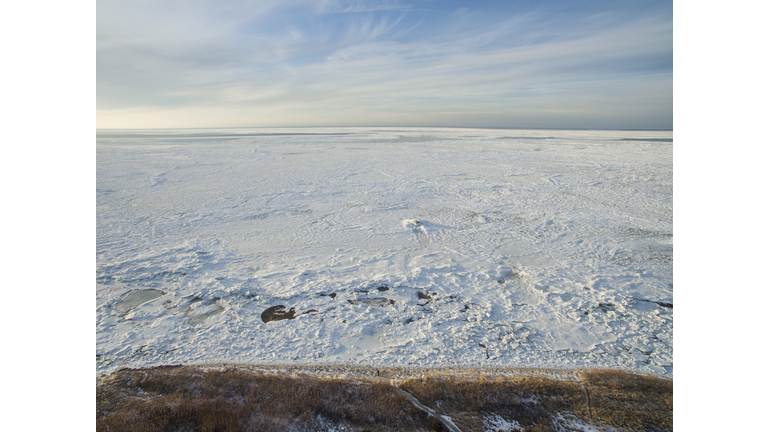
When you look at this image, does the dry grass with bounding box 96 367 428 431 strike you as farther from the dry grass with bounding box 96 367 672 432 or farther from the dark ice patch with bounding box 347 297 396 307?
the dark ice patch with bounding box 347 297 396 307

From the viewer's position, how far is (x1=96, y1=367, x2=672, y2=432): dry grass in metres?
1.87

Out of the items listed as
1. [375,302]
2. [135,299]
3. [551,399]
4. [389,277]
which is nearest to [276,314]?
[375,302]

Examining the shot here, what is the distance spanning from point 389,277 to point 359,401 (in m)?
1.55

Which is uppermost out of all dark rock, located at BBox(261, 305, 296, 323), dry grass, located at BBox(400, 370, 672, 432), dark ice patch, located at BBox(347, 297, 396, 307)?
dark ice patch, located at BBox(347, 297, 396, 307)

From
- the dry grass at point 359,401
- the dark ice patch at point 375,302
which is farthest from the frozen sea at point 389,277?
the dry grass at point 359,401

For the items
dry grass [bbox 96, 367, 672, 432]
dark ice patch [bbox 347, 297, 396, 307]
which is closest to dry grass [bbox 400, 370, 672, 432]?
dry grass [bbox 96, 367, 672, 432]

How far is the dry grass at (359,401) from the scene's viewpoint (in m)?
1.87

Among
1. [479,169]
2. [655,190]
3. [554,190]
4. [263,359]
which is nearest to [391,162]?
[479,169]

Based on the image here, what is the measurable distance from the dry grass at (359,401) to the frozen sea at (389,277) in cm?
17

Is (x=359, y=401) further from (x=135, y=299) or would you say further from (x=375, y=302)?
(x=135, y=299)

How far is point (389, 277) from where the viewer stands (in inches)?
136

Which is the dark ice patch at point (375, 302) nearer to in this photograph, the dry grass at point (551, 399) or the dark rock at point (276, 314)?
the dark rock at point (276, 314)

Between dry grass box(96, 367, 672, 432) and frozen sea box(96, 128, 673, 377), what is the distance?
174 mm

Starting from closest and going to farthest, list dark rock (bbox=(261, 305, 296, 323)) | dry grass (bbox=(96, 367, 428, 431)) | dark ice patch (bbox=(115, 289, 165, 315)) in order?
dry grass (bbox=(96, 367, 428, 431)), dark rock (bbox=(261, 305, 296, 323)), dark ice patch (bbox=(115, 289, 165, 315))
